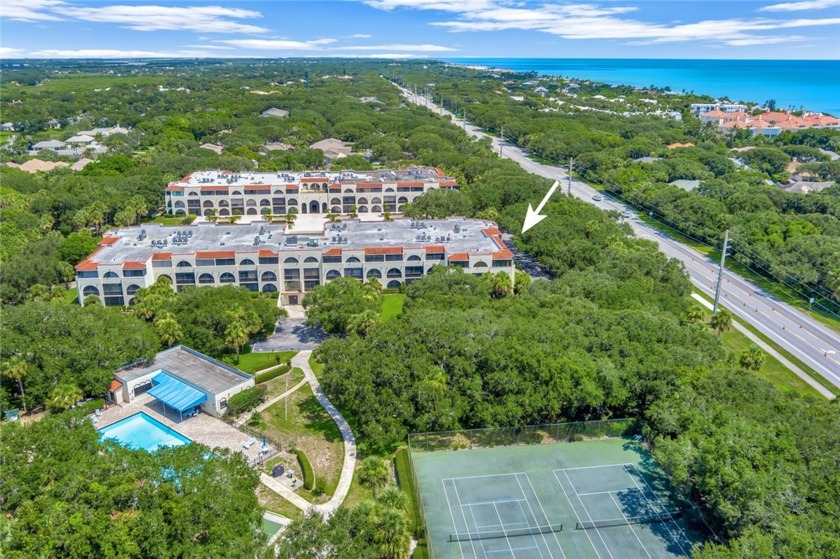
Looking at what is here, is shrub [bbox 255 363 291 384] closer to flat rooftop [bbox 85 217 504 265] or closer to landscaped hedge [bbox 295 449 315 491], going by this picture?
landscaped hedge [bbox 295 449 315 491]

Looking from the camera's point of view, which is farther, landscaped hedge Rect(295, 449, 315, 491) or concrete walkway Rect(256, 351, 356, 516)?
landscaped hedge Rect(295, 449, 315, 491)

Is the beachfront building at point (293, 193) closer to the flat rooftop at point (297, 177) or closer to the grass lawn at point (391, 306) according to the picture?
the flat rooftop at point (297, 177)

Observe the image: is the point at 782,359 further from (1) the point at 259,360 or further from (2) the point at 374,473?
(1) the point at 259,360

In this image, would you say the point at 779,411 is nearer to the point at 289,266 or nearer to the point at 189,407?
the point at 189,407

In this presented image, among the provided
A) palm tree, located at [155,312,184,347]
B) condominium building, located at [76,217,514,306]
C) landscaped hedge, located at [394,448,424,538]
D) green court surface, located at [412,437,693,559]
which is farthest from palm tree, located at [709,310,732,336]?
palm tree, located at [155,312,184,347]

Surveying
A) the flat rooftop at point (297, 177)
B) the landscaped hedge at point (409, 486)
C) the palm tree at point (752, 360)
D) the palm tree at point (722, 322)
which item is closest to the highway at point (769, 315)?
the palm tree at point (722, 322)

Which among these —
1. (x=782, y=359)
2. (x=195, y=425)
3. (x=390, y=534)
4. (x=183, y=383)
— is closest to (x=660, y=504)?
(x=390, y=534)

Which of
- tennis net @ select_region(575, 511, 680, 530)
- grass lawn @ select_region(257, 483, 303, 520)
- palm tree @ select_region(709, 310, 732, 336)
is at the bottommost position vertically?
grass lawn @ select_region(257, 483, 303, 520)

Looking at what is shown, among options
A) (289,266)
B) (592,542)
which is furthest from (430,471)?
(289,266)
